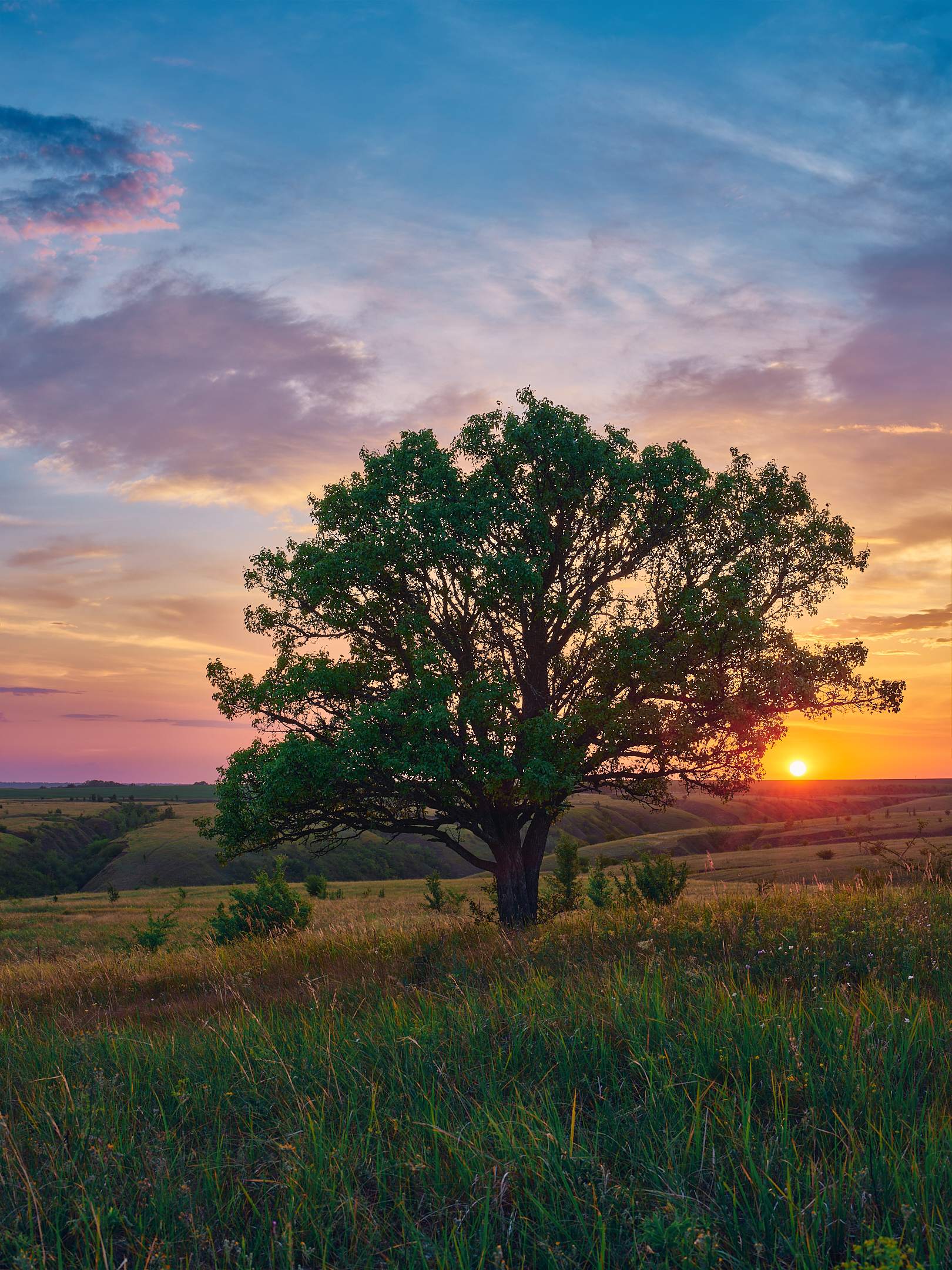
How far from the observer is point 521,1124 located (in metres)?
3.78

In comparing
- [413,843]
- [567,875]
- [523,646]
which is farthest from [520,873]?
[413,843]

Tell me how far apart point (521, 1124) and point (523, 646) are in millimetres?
14705

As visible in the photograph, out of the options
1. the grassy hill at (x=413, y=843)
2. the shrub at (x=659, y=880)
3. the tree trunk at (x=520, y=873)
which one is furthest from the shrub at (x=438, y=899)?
the grassy hill at (x=413, y=843)

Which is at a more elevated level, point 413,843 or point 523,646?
point 523,646

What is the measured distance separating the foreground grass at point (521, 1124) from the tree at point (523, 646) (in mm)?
8615

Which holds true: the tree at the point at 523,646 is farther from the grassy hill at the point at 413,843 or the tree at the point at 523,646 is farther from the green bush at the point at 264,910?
the grassy hill at the point at 413,843

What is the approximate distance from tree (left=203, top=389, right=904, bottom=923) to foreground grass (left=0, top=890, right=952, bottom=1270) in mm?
8615

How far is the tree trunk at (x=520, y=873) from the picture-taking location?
18000mm

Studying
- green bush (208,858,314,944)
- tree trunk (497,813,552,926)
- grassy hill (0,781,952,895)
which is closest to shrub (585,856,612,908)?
tree trunk (497,813,552,926)

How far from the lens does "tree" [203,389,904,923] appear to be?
15.8 m

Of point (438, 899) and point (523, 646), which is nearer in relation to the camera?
point (523, 646)

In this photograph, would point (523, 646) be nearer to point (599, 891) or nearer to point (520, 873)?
point (520, 873)

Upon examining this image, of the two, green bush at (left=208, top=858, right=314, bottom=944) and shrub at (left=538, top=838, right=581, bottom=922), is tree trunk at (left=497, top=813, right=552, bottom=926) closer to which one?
shrub at (left=538, top=838, right=581, bottom=922)

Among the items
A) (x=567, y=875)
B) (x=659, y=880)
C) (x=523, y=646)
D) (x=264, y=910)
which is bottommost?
(x=567, y=875)
